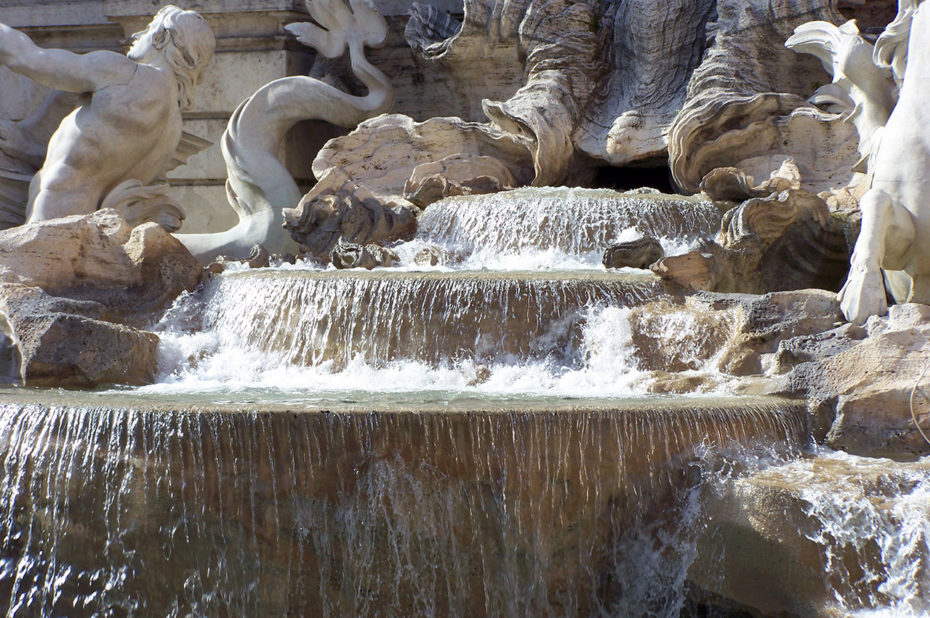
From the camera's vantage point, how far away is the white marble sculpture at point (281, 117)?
8.47 meters

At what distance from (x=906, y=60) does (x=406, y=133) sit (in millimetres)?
4068

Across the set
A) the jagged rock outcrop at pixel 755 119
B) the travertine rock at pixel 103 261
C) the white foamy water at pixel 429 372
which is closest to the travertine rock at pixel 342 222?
the travertine rock at pixel 103 261

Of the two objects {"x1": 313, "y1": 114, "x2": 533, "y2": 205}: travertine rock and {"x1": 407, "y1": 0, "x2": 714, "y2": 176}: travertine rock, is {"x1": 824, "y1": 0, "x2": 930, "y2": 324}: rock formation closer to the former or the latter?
{"x1": 407, "y1": 0, "x2": 714, "y2": 176}: travertine rock

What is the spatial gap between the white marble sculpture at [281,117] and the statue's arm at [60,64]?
1.17 meters

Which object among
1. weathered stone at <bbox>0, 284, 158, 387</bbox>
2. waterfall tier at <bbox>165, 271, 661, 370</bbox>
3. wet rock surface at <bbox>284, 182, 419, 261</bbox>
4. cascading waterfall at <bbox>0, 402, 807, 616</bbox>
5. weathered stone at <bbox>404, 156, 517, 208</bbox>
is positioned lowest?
cascading waterfall at <bbox>0, 402, 807, 616</bbox>

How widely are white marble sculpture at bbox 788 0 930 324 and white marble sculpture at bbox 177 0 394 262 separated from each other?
4430 mm

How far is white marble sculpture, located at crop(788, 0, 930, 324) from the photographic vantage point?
4855mm

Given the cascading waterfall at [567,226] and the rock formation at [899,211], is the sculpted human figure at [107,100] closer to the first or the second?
the cascading waterfall at [567,226]

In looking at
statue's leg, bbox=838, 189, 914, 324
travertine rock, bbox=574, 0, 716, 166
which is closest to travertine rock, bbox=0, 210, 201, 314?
travertine rock, bbox=574, 0, 716, 166

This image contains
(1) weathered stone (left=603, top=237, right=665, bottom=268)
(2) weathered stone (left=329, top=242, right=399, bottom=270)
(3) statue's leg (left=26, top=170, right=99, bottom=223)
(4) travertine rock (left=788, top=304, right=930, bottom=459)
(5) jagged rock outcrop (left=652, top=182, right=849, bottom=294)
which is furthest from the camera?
(3) statue's leg (left=26, top=170, right=99, bottom=223)

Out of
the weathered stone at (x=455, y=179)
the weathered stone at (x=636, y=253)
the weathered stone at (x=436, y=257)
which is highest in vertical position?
the weathered stone at (x=455, y=179)

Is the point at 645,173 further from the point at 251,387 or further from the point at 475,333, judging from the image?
the point at 251,387

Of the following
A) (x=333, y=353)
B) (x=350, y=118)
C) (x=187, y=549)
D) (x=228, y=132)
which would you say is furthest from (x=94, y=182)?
(x=187, y=549)

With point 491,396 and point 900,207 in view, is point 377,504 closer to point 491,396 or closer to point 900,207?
point 491,396
